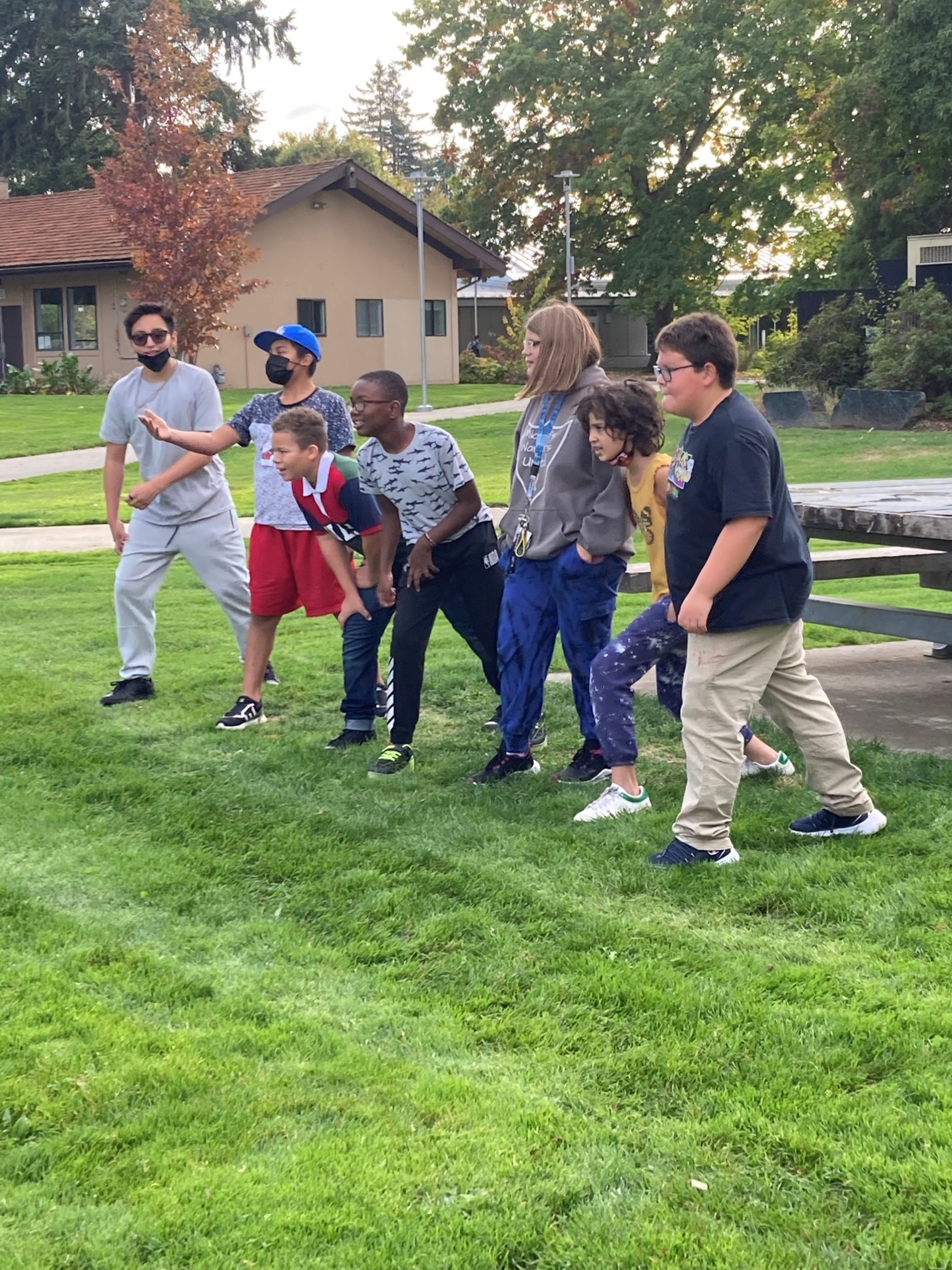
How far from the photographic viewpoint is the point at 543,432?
5445 millimetres

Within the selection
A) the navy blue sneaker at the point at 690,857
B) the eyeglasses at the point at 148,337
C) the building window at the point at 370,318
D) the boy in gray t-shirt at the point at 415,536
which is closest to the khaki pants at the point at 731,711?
the navy blue sneaker at the point at 690,857

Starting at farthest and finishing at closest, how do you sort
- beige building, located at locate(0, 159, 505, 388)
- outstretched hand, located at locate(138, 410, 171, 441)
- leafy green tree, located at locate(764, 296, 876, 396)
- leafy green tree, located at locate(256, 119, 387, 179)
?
1. leafy green tree, located at locate(256, 119, 387, 179)
2. beige building, located at locate(0, 159, 505, 388)
3. leafy green tree, located at locate(764, 296, 876, 396)
4. outstretched hand, located at locate(138, 410, 171, 441)

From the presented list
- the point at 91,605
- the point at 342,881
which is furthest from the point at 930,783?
the point at 91,605

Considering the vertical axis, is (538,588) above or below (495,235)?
below

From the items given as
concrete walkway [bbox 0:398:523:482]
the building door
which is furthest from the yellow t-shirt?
the building door

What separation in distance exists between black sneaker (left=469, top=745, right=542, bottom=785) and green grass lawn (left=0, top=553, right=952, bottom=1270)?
13 centimetres

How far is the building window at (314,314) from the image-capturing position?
3878 cm

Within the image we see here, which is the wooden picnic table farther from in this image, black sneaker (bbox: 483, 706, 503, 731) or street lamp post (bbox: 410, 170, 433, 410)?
street lamp post (bbox: 410, 170, 433, 410)

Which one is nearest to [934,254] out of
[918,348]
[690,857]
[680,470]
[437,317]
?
[918,348]

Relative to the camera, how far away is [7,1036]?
343 centimetres

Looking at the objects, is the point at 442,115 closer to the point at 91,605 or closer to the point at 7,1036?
the point at 91,605

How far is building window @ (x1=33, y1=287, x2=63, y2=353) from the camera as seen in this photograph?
37.9 m

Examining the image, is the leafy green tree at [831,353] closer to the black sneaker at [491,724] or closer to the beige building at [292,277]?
the beige building at [292,277]

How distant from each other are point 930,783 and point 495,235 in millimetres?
45632
